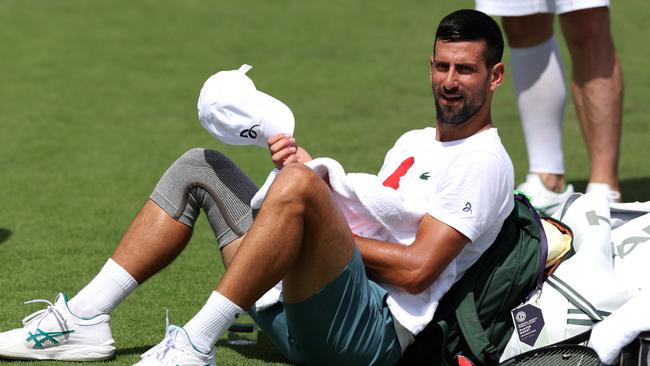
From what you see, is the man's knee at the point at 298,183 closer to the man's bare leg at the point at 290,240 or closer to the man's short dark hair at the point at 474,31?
the man's bare leg at the point at 290,240

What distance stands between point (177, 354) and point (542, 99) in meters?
3.10

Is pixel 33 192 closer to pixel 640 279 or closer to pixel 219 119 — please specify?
pixel 219 119

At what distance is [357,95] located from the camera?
8.39 metres

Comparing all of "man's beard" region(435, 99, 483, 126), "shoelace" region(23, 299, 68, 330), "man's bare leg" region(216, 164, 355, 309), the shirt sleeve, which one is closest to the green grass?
"shoelace" region(23, 299, 68, 330)

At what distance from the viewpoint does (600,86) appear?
562cm

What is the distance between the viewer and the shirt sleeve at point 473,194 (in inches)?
136

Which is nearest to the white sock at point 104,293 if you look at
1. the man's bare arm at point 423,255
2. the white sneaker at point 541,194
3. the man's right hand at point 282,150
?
the man's right hand at point 282,150

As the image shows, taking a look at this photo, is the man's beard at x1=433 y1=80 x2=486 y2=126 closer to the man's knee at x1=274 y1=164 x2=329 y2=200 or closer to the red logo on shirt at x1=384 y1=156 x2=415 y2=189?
the red logo on shirt at x1=384 y1=156 x2=415 y2=189

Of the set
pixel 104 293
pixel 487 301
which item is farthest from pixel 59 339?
pixel 487 301

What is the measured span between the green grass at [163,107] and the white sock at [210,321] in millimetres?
471

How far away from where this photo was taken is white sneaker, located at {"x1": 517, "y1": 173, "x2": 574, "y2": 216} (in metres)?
5.46

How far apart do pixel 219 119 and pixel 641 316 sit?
1.41 meters

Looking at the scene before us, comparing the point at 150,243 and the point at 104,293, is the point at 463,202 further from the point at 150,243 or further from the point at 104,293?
the point at 104,293

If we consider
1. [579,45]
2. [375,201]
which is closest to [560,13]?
[579,45]
